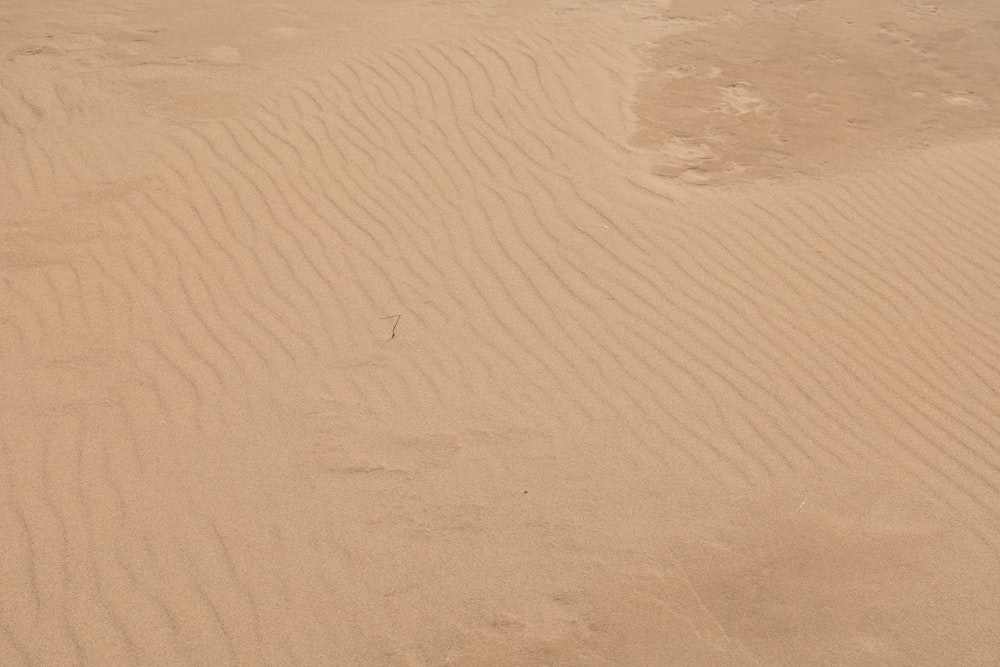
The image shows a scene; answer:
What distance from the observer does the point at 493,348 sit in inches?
184

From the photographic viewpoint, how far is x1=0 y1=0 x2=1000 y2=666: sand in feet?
11.7

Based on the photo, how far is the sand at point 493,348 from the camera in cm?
358

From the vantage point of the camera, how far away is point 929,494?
13.3 ft

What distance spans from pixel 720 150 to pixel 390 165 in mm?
2232

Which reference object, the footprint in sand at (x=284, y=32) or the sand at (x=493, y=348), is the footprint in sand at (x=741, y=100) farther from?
the footprint in sand at (x=284, y=32)

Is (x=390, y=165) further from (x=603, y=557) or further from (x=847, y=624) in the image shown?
(x=847, y=624)

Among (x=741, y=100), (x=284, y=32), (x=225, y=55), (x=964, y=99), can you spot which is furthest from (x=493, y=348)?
(x=964, y=99)

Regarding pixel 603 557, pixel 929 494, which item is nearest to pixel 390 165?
pixel 603 557

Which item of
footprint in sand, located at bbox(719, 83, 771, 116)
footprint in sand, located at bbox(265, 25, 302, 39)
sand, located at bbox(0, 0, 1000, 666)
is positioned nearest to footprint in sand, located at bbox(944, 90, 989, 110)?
sand, located at bbox(0, 0, 1000, 666)

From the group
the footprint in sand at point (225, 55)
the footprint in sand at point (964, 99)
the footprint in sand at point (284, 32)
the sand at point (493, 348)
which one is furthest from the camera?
the footprint in sand at point (284, 32)

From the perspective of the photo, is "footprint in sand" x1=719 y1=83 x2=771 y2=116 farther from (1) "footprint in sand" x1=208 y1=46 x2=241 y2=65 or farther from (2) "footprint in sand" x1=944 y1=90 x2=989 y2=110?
(1) "footprint in sand" x1=208 y1=46 x2=241 y2=65

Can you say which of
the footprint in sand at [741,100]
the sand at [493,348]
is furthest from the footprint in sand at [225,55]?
the footprint in sand at [741,100]

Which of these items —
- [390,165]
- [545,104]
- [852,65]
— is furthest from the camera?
[852,65]

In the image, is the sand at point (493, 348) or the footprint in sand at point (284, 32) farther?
the footprint in sand at point (284, 32)
